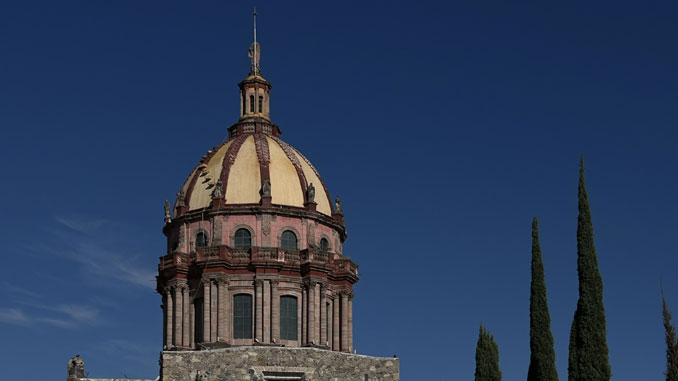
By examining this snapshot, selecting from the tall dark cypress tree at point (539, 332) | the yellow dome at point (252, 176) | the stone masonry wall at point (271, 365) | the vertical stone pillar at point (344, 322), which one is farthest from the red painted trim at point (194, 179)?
the tall dark cypress tree at point (539, 332)

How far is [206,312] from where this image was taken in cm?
8125

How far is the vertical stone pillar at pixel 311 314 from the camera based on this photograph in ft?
268

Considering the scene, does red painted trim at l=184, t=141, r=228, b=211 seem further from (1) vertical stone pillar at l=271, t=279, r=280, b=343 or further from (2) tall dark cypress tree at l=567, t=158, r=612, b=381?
(2) tall dark cypress tree at l=567, t=158, r=612, b=381

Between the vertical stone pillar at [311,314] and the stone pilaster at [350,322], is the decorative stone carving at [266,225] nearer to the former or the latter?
the vertical stone pillar at [311,314]

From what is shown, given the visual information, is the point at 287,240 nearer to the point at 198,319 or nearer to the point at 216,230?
the point at 216,230

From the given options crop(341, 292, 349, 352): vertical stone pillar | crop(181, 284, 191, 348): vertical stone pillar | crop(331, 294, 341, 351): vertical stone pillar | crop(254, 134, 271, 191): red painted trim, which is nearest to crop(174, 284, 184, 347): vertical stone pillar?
crop(181, 284, 191, 348): vertical stone pillar

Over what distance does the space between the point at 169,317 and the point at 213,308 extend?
3902mm

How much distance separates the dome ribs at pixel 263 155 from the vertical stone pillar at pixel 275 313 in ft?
24.4

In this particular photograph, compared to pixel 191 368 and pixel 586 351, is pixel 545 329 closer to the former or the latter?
pixel 586 351

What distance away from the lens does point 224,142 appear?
9019 centimetres

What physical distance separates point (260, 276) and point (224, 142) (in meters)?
12.4

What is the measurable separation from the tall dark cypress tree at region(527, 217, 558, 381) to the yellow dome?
80.1ft

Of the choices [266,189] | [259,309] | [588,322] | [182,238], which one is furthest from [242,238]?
[588,322]

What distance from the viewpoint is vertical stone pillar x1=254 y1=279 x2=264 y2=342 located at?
264 feet
